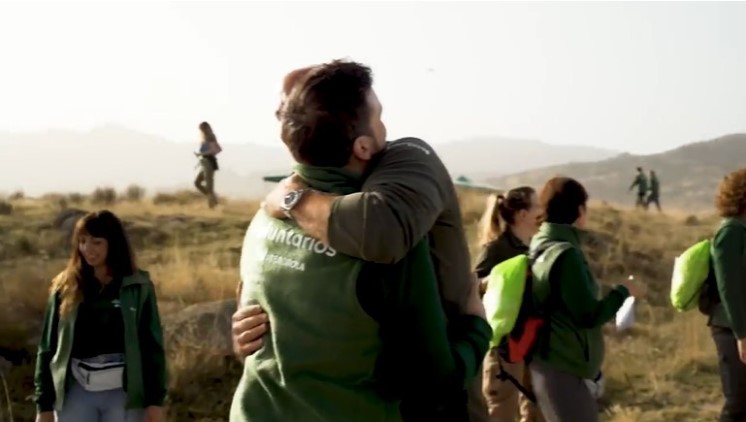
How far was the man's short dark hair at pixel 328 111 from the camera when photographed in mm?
2404

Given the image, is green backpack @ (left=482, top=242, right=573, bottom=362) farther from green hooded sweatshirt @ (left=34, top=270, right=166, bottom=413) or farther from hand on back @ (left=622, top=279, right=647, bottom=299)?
green hooded sweatshirt @ (left=34, top=270, right=166, bottom=413)

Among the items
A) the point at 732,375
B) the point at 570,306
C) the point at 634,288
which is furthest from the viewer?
the point at 732,375

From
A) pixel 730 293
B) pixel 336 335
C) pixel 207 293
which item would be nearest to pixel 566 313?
pixel 730 293

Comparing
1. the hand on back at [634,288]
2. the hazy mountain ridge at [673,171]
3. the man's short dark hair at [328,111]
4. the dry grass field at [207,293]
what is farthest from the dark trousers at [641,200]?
the hazy mountain ridge at [673,171]

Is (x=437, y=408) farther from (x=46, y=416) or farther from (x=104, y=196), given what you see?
(x=104, y=196)

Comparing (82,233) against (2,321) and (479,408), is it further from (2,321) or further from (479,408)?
Answer: (2,321)

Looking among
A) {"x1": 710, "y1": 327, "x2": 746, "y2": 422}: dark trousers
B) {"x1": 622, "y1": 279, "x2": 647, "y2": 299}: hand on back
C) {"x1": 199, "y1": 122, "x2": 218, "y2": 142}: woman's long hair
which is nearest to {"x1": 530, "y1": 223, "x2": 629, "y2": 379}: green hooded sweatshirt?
{"x1": 622, "y1": 279, "x2": 647, "y2": 299}: hand on back

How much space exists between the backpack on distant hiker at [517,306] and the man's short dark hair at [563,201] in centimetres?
14

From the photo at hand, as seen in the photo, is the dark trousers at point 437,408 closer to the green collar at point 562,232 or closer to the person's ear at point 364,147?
the person's ear at point 364,147

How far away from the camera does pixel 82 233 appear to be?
531cm

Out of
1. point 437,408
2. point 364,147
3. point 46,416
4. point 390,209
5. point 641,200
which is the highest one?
point 364,147

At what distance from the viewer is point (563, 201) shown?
202 inches

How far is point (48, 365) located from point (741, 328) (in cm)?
311

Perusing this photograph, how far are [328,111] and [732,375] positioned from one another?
159 inches
